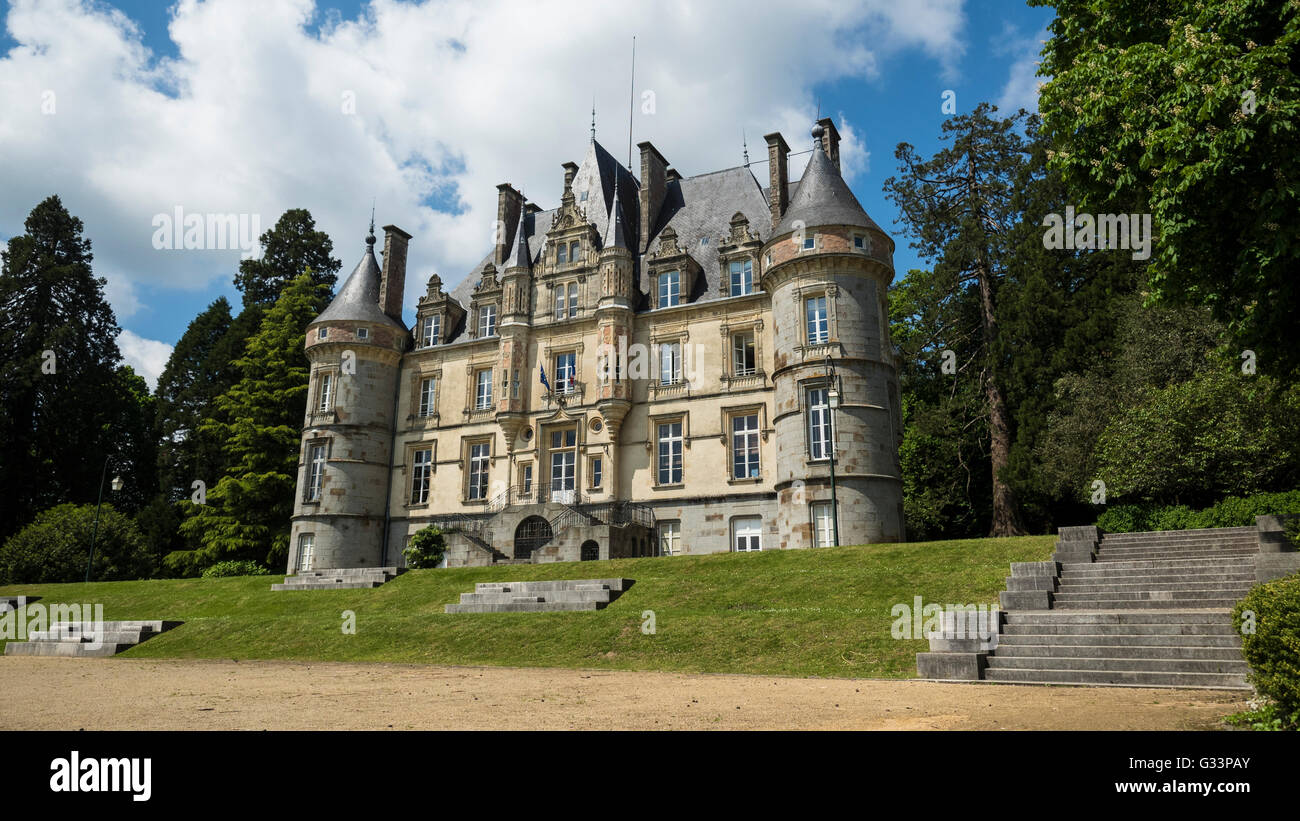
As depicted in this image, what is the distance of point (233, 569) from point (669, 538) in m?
19.7

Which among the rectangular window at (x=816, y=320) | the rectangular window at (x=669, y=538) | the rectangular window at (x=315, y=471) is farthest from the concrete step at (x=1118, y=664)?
the rectangular window at (x=315, y=471)

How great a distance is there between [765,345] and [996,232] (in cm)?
1248

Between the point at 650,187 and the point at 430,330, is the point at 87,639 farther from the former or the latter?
the point at 650,187

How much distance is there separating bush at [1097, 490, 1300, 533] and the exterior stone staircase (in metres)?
4.26

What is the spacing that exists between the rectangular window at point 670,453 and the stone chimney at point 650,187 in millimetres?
8745

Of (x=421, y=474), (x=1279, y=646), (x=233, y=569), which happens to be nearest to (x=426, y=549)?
(x=421, y=474)

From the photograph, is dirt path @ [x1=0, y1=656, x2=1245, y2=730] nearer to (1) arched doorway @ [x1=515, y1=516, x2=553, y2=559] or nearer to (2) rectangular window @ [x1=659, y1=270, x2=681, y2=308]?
(1) arched doorway @ [x1=515, y1=516, x2=553, y2=559]

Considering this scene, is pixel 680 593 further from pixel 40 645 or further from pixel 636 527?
→ pixel 40 645

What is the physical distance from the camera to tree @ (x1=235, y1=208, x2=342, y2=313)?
48.3 meters

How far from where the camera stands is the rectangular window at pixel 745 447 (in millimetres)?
30781

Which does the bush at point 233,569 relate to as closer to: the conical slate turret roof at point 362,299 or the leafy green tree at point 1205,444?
the conical slate turret roof at point 362,299

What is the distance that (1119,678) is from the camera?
10742 mm
